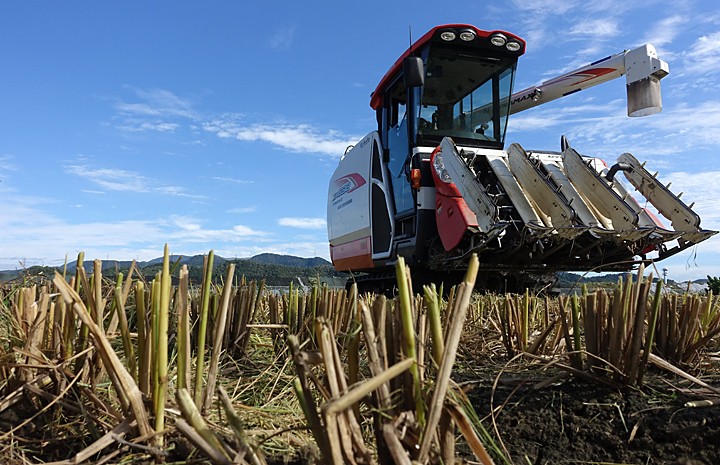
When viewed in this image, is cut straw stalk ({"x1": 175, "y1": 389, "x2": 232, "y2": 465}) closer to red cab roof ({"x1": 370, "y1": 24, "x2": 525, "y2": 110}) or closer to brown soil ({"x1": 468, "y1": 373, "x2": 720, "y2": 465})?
brown soil ({"x1": 468, "y1": 373, "x2": 720, "y2": 465})

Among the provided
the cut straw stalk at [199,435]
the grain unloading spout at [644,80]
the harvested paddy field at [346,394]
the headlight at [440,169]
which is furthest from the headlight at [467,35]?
the cut straw stalk at [199,435]

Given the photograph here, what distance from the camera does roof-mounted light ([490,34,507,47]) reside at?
6578 millimetres

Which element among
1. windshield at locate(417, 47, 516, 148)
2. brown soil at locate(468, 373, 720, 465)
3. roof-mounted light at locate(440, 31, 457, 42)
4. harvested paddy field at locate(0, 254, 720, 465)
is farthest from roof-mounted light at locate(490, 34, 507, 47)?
brown soil at locate(468, 373, 720, 465)

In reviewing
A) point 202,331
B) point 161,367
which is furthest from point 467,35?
point 161,367

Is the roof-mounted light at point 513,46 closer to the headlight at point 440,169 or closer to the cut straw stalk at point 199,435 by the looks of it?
the headlight at point 440,169

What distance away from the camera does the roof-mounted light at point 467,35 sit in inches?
252

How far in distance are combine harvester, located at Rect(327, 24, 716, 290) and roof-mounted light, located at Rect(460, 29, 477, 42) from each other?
0.9 inches

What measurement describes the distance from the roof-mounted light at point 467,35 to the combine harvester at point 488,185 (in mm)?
23

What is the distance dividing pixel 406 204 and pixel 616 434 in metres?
5.53

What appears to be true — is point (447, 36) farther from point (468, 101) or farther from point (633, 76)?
point (633, 76)

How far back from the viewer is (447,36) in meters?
6.36

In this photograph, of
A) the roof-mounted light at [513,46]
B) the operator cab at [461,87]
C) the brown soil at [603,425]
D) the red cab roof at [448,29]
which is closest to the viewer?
the brown soil at [603,425]

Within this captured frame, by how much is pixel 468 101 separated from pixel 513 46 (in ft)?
2.79

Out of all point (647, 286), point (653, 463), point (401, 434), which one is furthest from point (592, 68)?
point (401, 434)
